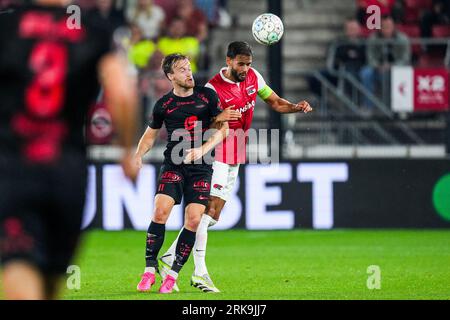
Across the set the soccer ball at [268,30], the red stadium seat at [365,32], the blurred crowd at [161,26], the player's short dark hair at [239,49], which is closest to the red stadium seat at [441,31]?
the red stadium seat at [365,32]

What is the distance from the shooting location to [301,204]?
53.3 feet

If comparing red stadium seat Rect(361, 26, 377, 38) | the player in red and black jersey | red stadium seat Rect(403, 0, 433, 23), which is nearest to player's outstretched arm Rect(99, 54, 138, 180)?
the player in red and black jersey

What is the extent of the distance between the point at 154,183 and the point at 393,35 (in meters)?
4.27

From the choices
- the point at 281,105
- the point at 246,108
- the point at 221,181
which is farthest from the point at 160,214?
the point at 281,105

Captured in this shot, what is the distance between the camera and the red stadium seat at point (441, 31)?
18312 mm

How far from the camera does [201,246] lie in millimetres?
10922

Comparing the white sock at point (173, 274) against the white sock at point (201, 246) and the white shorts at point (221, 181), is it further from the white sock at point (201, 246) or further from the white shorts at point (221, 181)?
the white shorts at point (221, 181)

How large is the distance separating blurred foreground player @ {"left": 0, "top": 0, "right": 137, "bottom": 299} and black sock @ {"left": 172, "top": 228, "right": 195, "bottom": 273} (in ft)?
14.7

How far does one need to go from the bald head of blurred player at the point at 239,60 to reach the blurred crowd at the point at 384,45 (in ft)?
19.3

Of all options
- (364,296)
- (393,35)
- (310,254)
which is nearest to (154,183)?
(310,254)

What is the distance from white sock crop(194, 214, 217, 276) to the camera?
1078 centimetres

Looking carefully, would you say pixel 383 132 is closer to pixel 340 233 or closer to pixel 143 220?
pixel 340 233

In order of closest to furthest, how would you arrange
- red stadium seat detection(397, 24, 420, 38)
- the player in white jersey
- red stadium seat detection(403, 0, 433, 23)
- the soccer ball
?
the player in white jersey, the soccer ball, red stadium seat detection(397, 24, 420, 38), red stadium seat detection(403, 0, 433, 23)

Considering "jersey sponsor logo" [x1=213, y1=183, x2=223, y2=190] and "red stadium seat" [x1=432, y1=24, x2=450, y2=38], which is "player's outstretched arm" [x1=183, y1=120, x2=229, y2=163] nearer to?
"jersey sponsor logo" [x1=213, y1=183, x2=223, y2=190]
